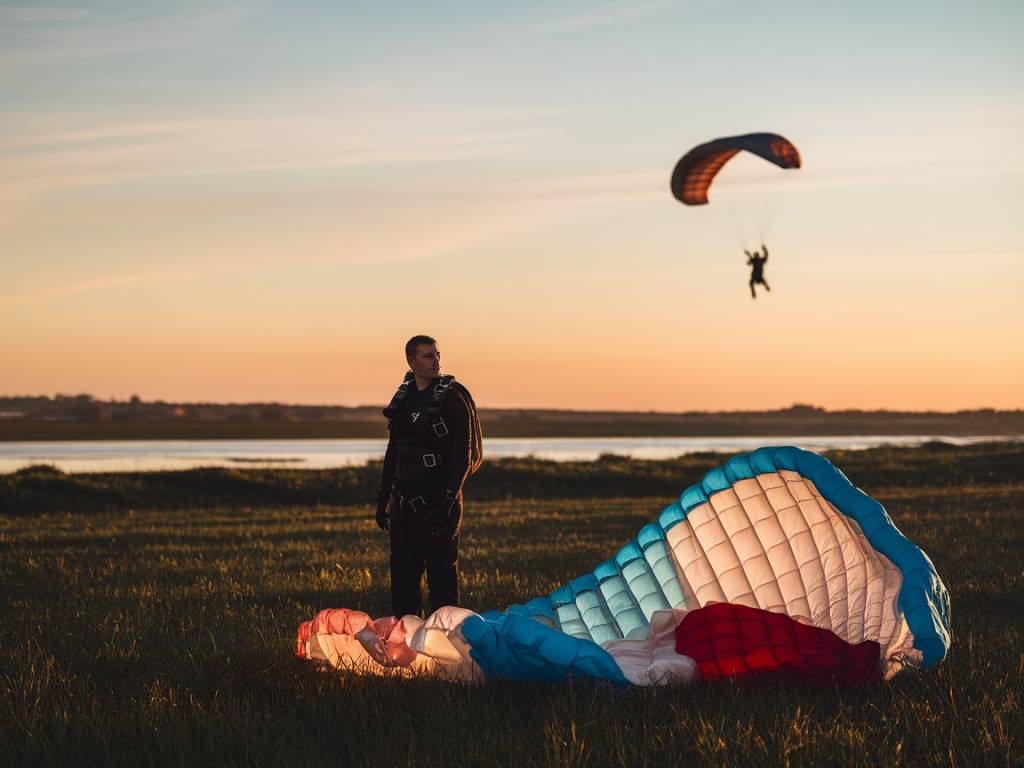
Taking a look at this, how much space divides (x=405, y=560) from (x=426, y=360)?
1.65m

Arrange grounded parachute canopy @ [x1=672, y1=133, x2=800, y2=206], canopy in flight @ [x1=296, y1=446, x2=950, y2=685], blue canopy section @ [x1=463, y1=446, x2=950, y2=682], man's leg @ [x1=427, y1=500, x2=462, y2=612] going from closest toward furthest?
blue canopy section @ [x1=463, y1=446, x2=950, y2=682] → canopy in flight @ [x1=296, y1=446, x2=950, y2=685] → man's leg @ [x1=427, y1=500, x2=462, y2=612] → grounded parachute canopy @ [x1=672, y1=133, x2=800, y2=206]

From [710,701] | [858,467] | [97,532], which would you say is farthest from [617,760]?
[858,467]

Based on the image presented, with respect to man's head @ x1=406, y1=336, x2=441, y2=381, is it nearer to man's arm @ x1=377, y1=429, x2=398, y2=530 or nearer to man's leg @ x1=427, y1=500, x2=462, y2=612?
man's arm @ x1=377, y1=429, x2=398, y2=530

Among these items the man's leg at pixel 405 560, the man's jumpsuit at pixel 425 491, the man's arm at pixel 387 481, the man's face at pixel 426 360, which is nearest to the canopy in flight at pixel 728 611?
the man's jumpsuit at pixel 425 491

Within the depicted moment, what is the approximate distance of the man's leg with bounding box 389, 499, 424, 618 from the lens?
8.23 metres

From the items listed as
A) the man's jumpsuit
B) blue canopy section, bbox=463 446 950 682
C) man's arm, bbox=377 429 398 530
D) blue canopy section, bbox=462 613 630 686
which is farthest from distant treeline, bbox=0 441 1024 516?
blue canopy section, bbox=462 613 630 686

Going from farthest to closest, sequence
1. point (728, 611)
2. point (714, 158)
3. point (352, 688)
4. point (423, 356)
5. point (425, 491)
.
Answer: point (714, 158)
point (425, 491)
point (423, 356)
point (728, 611)
point (352, 688)

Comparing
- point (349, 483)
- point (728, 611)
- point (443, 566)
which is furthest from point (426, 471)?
point (349, 483)

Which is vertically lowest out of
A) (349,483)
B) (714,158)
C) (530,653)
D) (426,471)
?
(349,483)

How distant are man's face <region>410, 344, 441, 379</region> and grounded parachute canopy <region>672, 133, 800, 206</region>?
35.7 ft

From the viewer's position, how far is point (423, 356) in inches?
310

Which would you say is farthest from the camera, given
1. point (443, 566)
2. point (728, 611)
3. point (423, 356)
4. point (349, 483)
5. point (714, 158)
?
point (349, 483)

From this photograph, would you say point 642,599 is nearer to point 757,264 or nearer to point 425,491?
point 425,491

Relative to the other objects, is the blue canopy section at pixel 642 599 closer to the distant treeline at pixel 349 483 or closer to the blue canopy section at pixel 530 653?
the blue canopy section at pixel 530 653
